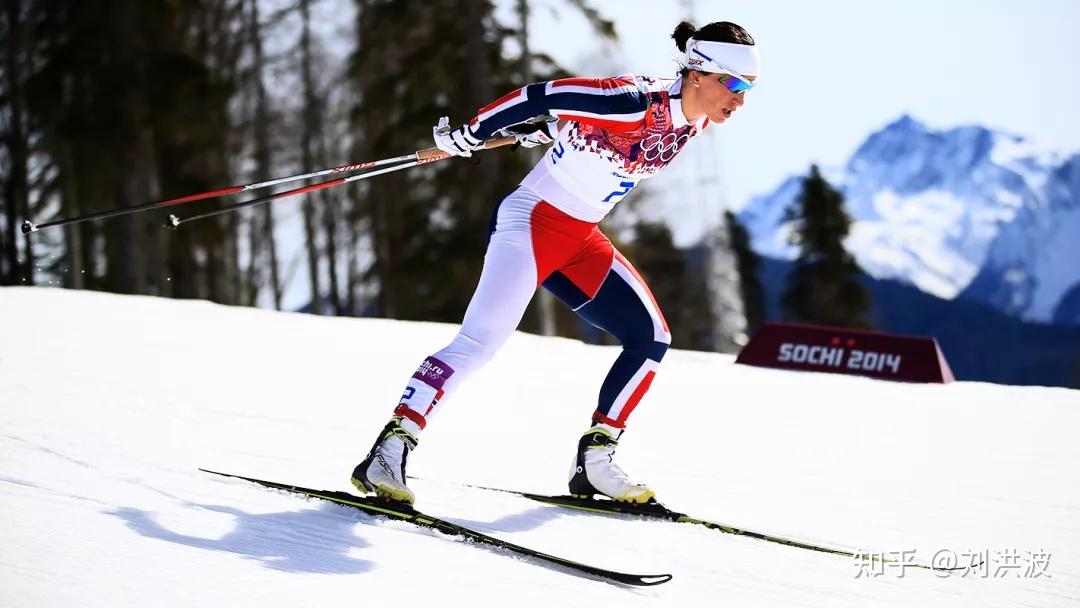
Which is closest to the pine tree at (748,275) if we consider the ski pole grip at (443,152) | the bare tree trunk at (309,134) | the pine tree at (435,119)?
the bare tree trunk at (309,134)

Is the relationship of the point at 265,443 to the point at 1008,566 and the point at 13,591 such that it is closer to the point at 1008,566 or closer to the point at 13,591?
the point at 13,591

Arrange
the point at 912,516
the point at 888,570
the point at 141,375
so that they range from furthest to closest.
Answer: the point at 141,375 < the point at 912,516 < the point at 888,570

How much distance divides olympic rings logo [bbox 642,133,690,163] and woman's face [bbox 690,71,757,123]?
15 centimetres

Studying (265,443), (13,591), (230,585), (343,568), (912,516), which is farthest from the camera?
(265,443)

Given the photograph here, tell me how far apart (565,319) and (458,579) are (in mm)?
17554

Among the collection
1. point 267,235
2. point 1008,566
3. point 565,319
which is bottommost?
point 1008,566

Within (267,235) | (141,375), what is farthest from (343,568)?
(267,235)

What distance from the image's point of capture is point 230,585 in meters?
3.00

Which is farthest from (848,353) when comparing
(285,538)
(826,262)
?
(826,262)

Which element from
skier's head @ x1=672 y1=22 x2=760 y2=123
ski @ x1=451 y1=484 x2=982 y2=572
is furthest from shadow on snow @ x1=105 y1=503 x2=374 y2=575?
skier's head @ x1=672 y1=22 x2=760 y2=123

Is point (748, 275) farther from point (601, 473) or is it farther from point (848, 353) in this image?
point (601, 473)

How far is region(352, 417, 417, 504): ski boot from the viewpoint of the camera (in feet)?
13.1

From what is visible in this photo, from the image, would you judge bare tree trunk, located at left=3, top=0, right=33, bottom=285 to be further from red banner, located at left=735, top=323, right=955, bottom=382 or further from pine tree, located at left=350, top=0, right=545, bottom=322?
red banner, located at left=735, top=323, right=955, bottom=382

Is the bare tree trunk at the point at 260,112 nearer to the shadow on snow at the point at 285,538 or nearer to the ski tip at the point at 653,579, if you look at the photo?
the shadow on snow at the point at 285,538
